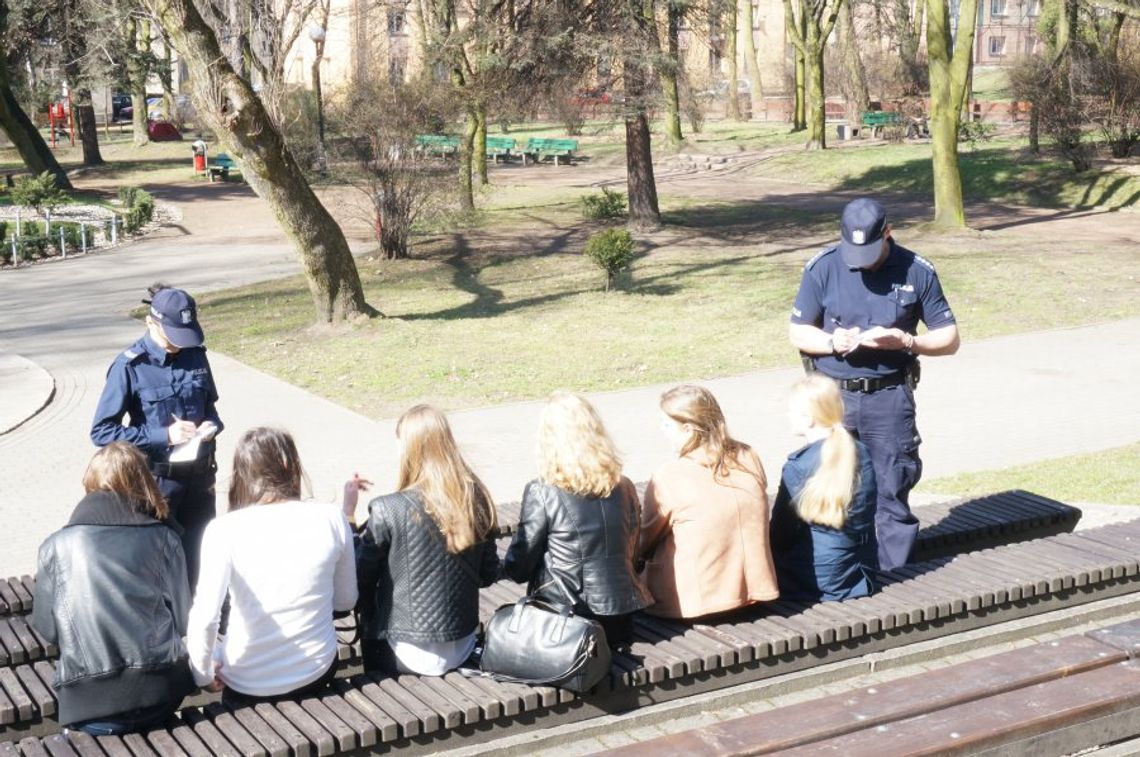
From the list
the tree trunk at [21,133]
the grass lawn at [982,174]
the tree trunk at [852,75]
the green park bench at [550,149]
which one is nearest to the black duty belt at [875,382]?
the grass lawn at [982,174]

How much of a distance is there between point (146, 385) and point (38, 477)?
4.80 meters

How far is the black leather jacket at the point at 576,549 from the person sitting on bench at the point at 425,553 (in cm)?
15

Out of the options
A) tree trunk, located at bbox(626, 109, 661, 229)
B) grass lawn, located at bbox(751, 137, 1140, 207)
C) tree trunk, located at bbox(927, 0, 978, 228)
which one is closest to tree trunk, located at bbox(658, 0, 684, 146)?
tree trunk, located at bbox(626, 109, 661, 229)

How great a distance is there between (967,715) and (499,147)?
40545mm

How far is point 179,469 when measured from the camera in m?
6.23

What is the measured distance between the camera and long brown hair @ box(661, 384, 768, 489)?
17.2 ft

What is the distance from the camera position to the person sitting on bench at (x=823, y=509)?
5293 millimetres

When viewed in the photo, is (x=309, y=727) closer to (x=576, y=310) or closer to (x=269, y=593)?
(x=269, y=593)

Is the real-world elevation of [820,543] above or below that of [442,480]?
below

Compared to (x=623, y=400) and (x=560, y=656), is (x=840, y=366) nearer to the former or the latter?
(x=560, y=656)

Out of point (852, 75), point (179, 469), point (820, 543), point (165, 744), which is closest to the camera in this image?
point (165, 744)

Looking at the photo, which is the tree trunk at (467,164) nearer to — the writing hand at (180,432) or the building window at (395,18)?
the building window at (395,18)

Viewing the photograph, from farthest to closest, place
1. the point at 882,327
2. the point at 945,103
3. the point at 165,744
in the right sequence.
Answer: the point at 945,103 → the point at 882,327 → the point at 165,744

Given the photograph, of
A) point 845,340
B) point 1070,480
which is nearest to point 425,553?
point 845,340
